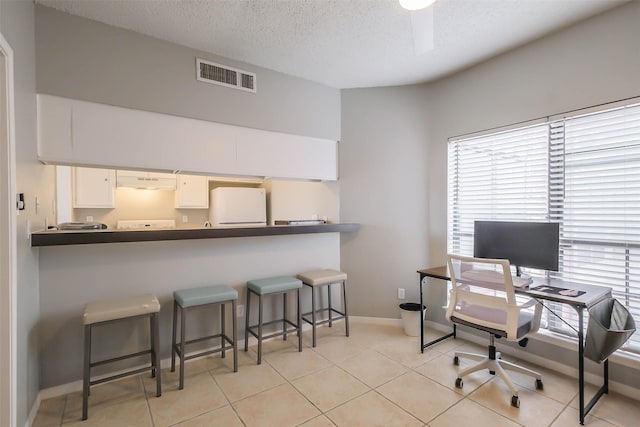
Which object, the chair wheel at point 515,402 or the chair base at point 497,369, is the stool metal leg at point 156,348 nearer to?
the chair base at point 497,369

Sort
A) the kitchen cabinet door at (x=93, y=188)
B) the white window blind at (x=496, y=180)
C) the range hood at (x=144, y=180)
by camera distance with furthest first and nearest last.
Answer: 1. the range hood at (x=144, y=180)
2. the kitchen cabinet door at (x=93, y=188)
3. the white window blind at (x=496, y=180)

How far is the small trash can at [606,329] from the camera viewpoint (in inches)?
71.2

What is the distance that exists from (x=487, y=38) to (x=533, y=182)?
1277mm

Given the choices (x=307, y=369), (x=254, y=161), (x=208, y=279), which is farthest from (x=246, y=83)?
(x=307, y=369)

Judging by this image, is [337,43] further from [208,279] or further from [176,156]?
[208,279]

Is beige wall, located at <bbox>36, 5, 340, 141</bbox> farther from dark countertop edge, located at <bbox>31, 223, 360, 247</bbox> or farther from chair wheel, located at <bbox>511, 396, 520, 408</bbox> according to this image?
chair wheel, located at <bbox>511, 396, 520, 408</bbox>

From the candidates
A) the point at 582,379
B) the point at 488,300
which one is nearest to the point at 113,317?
the point at 488,300

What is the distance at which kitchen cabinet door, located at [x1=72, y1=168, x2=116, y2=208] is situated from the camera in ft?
13.5

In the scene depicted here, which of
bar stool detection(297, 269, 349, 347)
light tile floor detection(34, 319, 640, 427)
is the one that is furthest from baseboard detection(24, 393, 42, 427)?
bar stool detection(297, 269, 349, 347)

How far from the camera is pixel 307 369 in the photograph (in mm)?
2484

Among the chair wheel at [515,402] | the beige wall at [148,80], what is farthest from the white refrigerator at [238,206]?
the chair wheel at [515,402]

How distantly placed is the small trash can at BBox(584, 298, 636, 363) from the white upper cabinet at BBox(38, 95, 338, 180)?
2570mm

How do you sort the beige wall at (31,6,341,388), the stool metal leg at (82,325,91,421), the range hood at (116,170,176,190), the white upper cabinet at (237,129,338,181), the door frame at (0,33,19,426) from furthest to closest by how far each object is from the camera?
the range hood at (116,170,176,190) → the white upper cabinet at (237,129,338,181) → the beige wall at (31,6,341,388) → the stool metal leg at (82,325,91,421) → the door frame at (0,33,19,426)

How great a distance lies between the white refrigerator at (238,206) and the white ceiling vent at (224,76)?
2.14 meters
